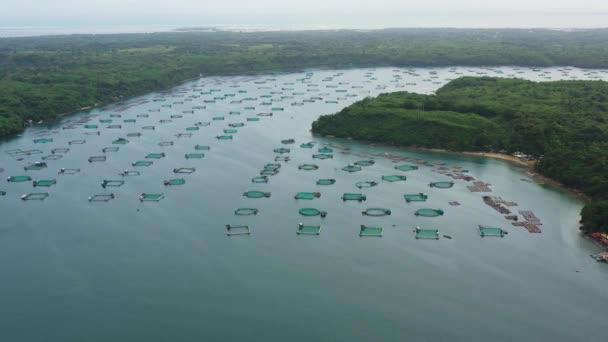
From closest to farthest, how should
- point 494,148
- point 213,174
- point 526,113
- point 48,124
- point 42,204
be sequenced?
1. point 42,204
2. point 213,174
3. point 494,148
4. point 526,113
5. point 48,124

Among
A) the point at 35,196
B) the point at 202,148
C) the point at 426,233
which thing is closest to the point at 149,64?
the point at 202,148

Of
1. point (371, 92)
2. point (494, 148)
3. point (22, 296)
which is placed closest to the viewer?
point (22, 296)

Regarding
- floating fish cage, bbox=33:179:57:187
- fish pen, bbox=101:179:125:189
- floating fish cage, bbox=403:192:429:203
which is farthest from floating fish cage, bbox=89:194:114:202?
floating fish cage, bbox=403:192:429:203

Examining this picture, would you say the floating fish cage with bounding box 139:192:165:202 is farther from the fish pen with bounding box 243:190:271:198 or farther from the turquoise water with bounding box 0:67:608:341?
the fish pen with bounding box 243:190:271:198

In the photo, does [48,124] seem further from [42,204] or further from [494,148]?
[494,148]

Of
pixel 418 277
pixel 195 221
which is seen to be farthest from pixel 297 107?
pixel 418 277

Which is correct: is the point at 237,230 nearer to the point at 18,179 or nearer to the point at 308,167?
the point at 308,167
